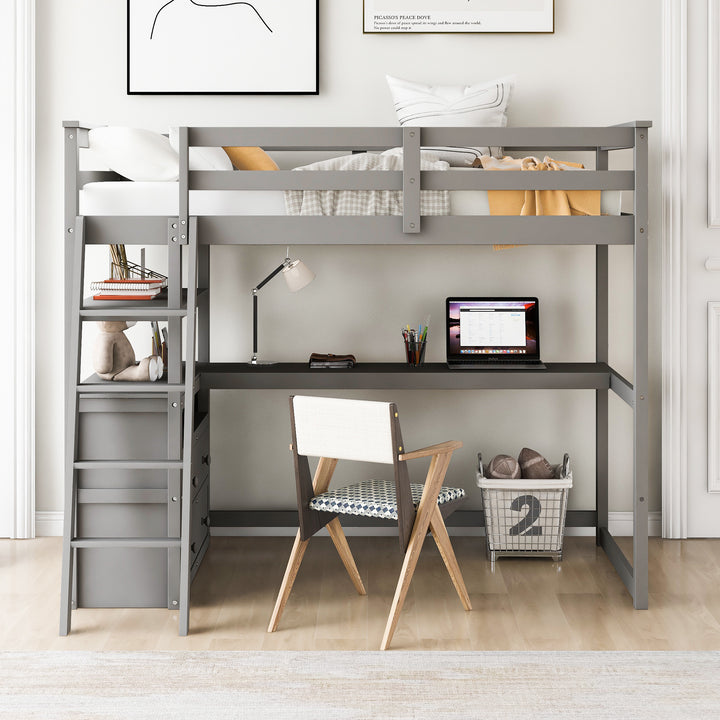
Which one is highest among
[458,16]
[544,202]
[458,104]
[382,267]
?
[458,16]

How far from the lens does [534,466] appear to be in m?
3.31

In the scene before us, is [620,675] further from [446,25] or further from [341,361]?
[446,25]

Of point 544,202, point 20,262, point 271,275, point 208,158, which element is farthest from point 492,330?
point 20,262

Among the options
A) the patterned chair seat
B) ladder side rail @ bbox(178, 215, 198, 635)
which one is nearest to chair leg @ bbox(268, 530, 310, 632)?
the patterned chair seat

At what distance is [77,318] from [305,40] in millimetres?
1542

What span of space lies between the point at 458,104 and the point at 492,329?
89cm

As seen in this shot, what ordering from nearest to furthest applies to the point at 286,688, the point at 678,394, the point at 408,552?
1. the point at 286,688
2. the point at 408,552
3. the point at 678,394

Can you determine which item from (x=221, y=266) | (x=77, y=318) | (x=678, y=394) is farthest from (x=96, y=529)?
(x=678, y=394)

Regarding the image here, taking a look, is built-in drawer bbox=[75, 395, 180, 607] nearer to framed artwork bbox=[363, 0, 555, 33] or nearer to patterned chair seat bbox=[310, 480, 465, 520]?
patterned chair seat bbox=[310, 480, 465, 520]

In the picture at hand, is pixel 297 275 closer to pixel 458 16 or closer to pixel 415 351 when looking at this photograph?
pixel 415 351

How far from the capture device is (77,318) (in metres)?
2.72

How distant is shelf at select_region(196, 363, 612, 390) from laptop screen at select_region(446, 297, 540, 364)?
20 cm

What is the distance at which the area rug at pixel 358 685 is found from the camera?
7.19 ft

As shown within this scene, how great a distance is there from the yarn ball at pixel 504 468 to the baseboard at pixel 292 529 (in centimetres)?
40
